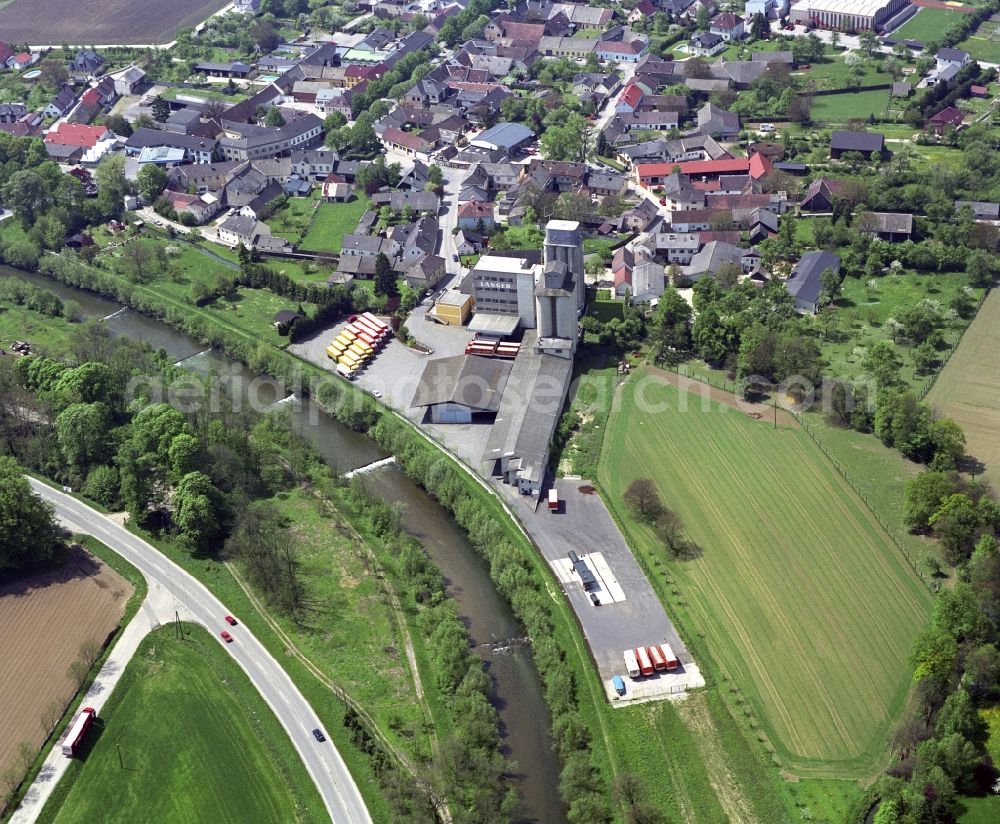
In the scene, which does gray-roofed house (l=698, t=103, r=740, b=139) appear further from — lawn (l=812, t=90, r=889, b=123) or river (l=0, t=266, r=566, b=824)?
river (l=0, t=266, r=566, b=824)

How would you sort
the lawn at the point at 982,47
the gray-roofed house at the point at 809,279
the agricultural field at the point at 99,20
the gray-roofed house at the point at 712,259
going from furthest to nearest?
the agricultural field at the point at 99,20, the lawn at the point at 982,47, the gray-roofed house at the point at 712,259, the gray-roofed house at the point at 809,279

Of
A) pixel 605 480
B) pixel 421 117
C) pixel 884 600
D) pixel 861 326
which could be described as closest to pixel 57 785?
pixel 605 480

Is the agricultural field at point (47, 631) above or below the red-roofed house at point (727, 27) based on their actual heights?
below

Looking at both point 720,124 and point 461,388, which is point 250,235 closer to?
point 461,388

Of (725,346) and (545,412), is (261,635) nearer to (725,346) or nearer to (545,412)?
(545,412)

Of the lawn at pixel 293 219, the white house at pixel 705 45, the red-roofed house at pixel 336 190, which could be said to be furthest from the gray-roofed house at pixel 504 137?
the white house at pixel 705 45

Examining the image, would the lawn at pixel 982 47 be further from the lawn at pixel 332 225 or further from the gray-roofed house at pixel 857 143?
the lawn at pixel 332 225
